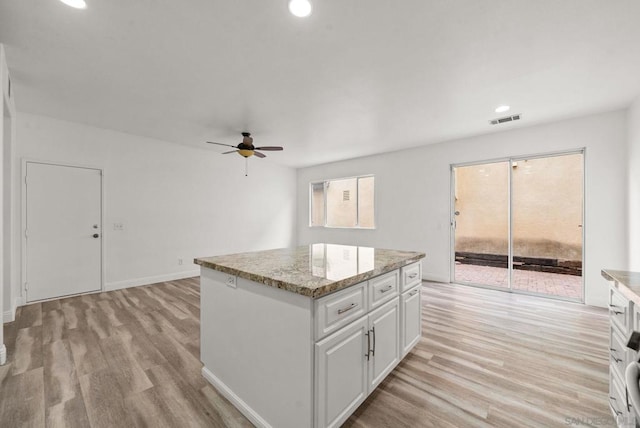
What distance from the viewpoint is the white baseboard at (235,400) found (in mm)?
1518

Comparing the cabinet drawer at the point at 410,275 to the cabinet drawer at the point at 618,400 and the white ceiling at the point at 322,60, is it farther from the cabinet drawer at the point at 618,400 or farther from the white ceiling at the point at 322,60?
the white ceiling at the point at 322,60

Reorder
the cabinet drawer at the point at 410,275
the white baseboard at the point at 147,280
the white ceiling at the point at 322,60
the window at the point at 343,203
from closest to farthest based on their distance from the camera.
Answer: the white ceiling at the point at 322,60
the cabinet drawer at the point at 410,275
the white baseboard at the point at 147,280
the window at the point at 343,203

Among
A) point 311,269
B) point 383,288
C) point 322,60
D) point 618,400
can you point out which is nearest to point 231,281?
point 311,269

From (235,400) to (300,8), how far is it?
2650 mm

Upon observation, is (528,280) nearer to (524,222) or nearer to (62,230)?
(524,222)

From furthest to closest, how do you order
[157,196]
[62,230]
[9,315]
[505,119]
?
[157,196]
[62,230]
[505,119]
[9,315]

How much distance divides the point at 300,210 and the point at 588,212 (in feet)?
19.2

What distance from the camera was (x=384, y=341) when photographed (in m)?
1.86

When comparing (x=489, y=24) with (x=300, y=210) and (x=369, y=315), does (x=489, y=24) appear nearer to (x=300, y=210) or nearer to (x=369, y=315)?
(x=369, y=315)

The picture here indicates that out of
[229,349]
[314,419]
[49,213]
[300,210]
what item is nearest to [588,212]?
[314,419]

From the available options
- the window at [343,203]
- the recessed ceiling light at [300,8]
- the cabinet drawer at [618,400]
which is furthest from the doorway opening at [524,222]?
the recessed ceiling light at [300,8]

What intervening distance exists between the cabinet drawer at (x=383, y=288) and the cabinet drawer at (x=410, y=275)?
81 mm

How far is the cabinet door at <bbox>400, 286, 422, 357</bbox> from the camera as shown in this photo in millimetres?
2121

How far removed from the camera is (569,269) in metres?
4.57
